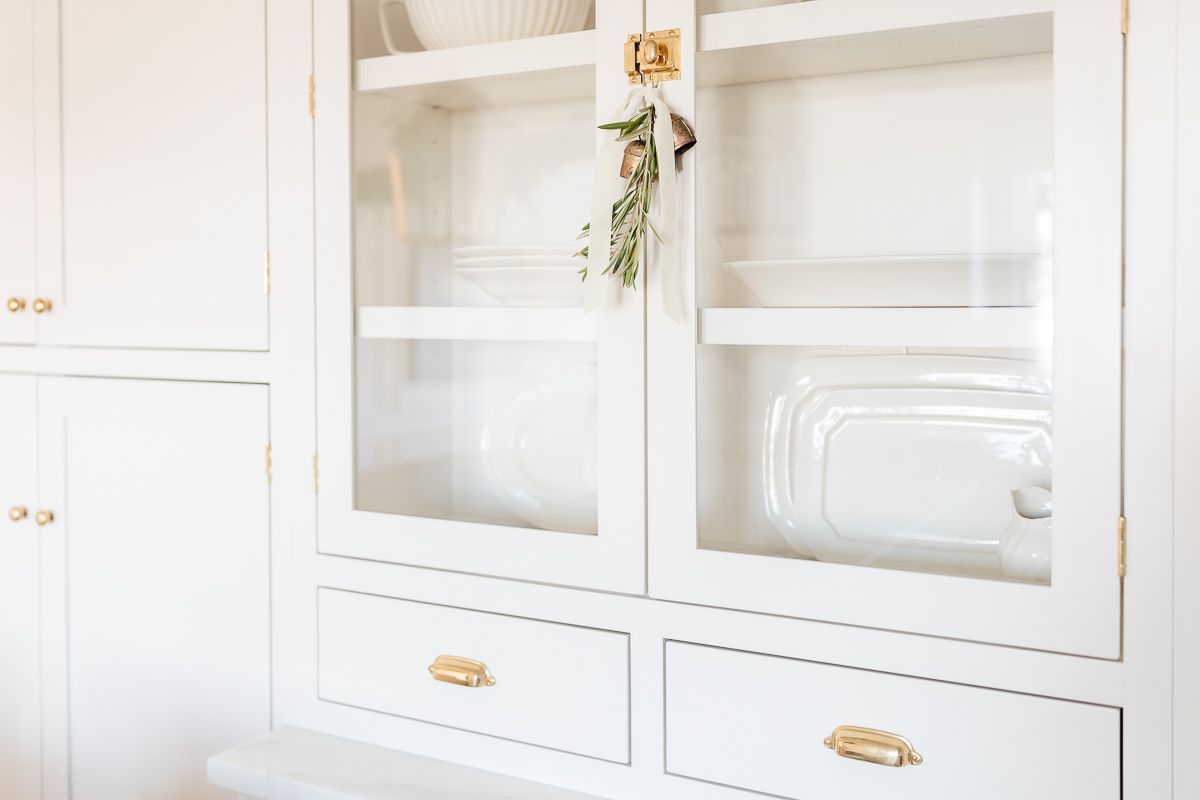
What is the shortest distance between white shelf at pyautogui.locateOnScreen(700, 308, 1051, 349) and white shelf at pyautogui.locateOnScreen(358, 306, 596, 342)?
15 centimetres

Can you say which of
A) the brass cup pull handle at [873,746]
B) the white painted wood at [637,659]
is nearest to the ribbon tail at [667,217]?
the white painted wood at [637,659]

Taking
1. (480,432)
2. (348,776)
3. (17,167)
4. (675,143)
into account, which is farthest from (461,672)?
(17,167)

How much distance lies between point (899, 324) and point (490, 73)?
0.54m

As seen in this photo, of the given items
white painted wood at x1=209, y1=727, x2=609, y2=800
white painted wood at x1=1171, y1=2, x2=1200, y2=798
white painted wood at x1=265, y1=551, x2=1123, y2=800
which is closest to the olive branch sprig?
white painted wood at x1=265, y1=551, x2=1123, y2=800

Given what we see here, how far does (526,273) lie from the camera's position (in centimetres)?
116

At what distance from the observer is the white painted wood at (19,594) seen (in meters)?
1.55

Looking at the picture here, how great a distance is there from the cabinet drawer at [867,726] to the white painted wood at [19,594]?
1.05 metres

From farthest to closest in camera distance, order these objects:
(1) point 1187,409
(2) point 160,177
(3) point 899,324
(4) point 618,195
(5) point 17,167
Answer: (5) point 17,167 → (2) point 160,177 → (4) point 618,195 → (3) point 899,324 → (1) point 1187,409

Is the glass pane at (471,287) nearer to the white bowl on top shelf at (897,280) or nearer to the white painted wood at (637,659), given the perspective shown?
the white painted wood at (637,659)

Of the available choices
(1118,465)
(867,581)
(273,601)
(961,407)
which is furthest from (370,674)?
(1118,465)

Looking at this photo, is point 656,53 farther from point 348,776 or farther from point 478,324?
point 348,776

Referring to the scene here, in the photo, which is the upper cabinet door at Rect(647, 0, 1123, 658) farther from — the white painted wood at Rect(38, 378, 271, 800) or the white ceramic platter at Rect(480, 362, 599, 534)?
the white painted wood at Rect(38, 378, 271, 800)

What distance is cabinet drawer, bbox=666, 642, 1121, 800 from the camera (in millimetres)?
903

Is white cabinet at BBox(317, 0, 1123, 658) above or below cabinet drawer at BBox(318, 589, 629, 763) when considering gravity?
above
